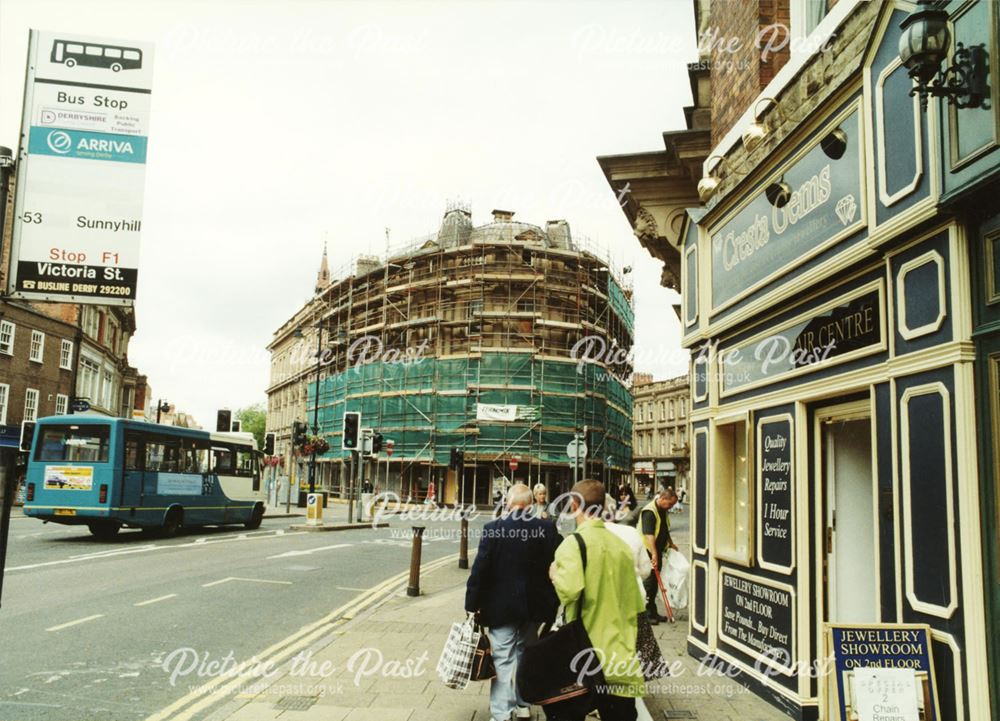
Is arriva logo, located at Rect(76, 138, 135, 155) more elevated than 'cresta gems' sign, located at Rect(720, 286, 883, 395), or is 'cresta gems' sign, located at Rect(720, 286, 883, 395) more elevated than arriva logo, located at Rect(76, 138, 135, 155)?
arriva logo, located at Rect(76, 138, 135, 155)

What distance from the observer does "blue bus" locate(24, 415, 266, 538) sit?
714 inches

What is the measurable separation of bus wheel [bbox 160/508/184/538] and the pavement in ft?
43.9

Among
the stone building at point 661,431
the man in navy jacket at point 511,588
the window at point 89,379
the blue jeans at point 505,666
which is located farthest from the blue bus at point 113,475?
the stone building at point 661,431

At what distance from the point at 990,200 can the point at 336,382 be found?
5265 centimetres

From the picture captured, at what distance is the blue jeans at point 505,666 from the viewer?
17.6 feet

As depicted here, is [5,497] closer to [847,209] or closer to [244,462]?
[847,209]

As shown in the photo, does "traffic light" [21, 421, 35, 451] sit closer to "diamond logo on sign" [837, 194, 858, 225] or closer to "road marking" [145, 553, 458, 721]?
"road marking" [145, 553, 458, 721]

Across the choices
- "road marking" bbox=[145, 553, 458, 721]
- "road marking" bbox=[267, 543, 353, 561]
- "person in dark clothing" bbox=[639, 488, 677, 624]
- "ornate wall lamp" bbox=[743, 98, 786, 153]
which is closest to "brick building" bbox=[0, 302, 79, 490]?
"road marking" bbox=[267, 543, 353, 561]

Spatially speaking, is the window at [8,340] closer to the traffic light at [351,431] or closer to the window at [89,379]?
the window at [89,379]

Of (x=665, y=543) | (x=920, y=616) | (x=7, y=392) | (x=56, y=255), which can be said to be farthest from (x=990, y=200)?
(x=7, y=392)

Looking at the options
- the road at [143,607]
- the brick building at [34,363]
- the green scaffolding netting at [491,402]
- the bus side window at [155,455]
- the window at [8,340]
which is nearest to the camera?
the road at [143,607]

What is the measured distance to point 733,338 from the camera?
7.87m

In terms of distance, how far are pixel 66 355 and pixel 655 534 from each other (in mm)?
42333

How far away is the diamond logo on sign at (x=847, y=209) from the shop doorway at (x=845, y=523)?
4.83ft
